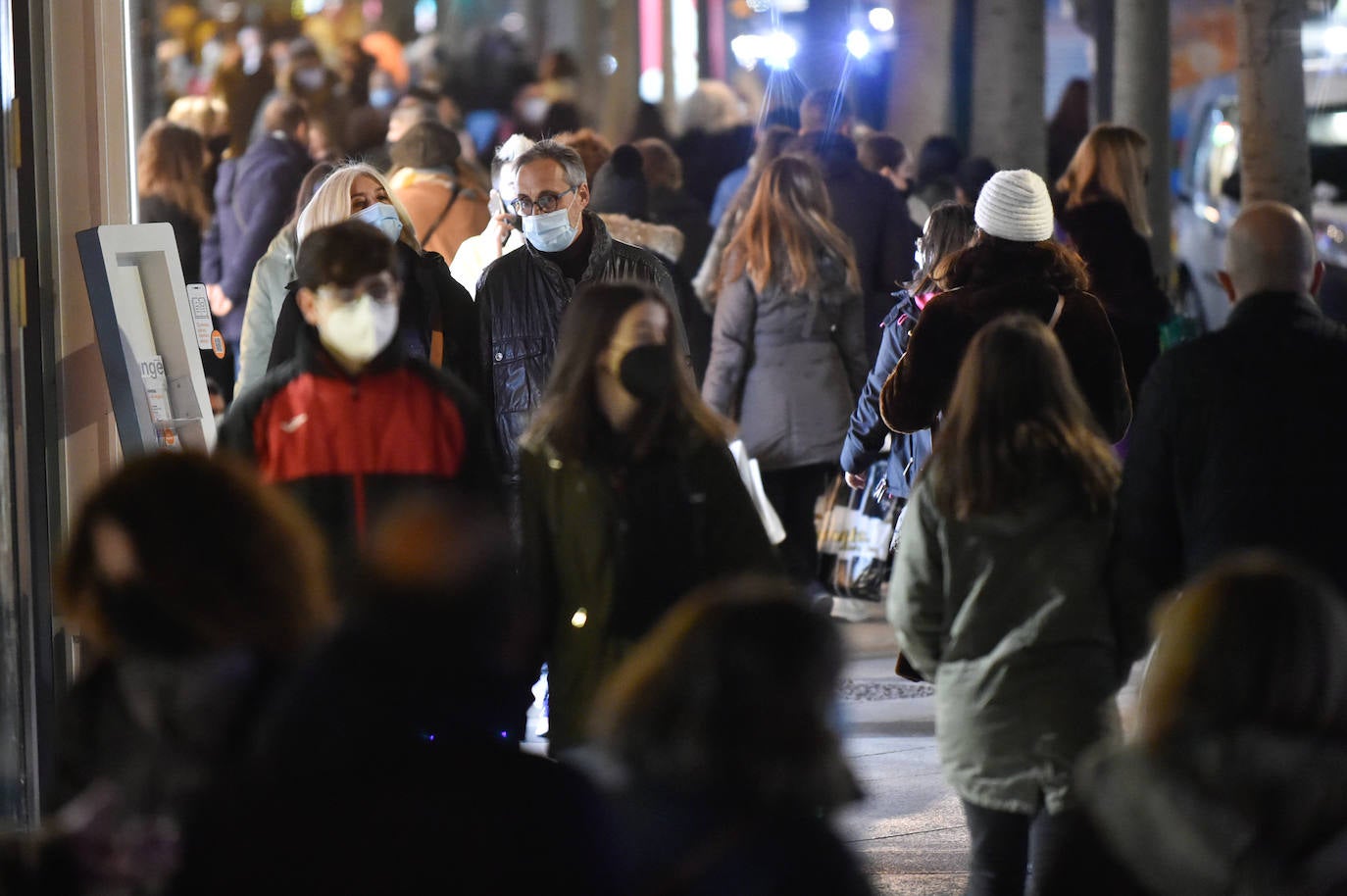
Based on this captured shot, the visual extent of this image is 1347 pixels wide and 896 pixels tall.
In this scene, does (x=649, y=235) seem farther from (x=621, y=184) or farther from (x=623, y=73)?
(x=623, y=73)

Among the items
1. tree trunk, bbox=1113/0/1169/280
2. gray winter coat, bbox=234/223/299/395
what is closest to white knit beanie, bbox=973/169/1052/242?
gray winter coat, bbox=234/223/299/395

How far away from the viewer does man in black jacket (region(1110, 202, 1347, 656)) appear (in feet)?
15.1

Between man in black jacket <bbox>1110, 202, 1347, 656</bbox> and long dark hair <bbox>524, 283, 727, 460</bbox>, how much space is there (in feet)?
3.13

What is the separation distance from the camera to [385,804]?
285 cm

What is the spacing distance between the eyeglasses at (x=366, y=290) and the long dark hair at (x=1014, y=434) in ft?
4.11

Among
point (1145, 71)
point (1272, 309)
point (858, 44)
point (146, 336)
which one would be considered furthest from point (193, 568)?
point (858, 44)

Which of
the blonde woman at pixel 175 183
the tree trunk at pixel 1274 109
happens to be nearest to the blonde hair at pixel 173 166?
the blonde woman at pixel 175 183

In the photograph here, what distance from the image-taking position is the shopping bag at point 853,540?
8.74m

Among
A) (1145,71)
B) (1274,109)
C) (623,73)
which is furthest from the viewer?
(623,73)

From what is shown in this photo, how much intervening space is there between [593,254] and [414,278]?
0.58m

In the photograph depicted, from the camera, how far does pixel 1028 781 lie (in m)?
4.36

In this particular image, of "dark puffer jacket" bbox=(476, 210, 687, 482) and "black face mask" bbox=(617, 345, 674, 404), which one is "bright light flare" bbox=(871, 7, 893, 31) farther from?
"black face mask" bbox=(617, 345, 674, 404)

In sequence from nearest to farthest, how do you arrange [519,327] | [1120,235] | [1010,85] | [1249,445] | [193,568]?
[193,568] < [1249,445] < [519,327] < [1120,235] < [1010,85]

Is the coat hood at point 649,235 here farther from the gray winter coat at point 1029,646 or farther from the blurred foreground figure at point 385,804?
the blurred foreground figure at point 385,804
